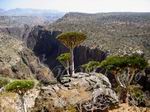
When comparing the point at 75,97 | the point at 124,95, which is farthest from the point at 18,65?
the point at 75,97

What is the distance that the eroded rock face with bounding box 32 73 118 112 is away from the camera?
92.2 ft

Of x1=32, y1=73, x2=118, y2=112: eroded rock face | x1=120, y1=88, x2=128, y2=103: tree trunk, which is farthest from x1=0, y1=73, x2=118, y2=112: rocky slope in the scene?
x1=120, y1=88, x2=128, y2=103: tree trunk

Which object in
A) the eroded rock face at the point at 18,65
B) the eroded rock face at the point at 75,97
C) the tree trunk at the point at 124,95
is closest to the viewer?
the eroded rock face at the point at 75,97

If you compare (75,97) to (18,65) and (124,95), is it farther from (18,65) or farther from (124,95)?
(18,65)

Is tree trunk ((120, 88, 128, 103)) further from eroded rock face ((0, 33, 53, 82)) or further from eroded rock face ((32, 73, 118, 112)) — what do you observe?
eroded rock face ((0, 33, 53, 82))

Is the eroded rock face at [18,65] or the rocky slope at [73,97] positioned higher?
the rocky slope at [73,97]

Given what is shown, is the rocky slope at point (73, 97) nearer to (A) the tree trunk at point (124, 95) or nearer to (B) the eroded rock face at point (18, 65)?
(A) the tree trunk at point (124, 95)

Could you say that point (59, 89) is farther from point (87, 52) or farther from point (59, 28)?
point (59, 28)

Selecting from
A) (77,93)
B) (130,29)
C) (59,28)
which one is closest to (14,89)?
(77,93)

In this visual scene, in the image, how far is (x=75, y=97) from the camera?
29.8 meters

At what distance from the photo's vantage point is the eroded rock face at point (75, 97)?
28114 millimetres

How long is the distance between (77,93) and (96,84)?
213cm

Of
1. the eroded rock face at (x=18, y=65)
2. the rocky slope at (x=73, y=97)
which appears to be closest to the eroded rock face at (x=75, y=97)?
the rocky slope at (x=73, y=97)

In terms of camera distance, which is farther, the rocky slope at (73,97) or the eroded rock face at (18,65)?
the eroded rock face at (18,65)
